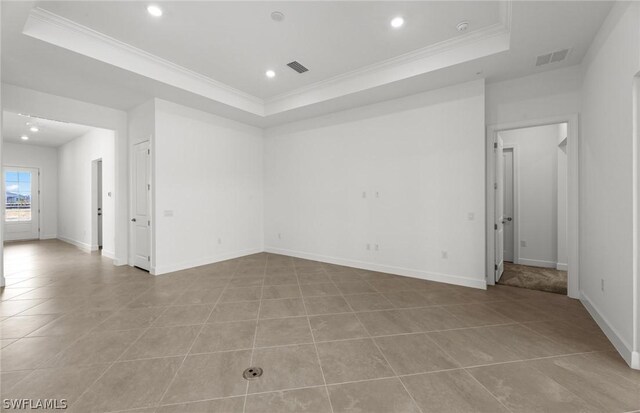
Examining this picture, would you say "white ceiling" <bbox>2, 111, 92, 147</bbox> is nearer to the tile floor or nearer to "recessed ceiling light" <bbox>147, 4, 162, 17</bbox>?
the tile floor

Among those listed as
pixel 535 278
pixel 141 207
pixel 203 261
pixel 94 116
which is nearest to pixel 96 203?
pixel 94 116

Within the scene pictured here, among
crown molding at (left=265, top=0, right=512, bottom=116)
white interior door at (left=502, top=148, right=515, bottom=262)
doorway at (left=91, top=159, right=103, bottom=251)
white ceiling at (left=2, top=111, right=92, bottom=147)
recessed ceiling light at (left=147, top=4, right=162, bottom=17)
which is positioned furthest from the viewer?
doorway at (left=91, top=159, right=103, bottom=251)

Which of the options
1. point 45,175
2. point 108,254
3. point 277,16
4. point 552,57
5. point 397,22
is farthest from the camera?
point 45,175

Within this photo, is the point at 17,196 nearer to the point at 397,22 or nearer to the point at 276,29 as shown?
the point at 276,29

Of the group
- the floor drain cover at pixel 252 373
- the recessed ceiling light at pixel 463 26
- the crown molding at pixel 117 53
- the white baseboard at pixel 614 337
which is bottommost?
the floor drain cover at pixel 252 373

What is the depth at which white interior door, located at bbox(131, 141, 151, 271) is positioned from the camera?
201 inches

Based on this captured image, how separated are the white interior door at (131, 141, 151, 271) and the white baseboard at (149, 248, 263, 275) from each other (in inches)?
14.3

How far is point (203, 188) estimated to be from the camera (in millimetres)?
5672

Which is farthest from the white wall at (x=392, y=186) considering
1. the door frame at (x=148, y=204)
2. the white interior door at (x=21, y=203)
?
the white interior door at (x=21, y=203)

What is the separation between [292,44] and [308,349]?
3.89 m

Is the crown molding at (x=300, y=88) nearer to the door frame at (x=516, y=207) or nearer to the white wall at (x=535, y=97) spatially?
the white wall at (x=535, y=97)

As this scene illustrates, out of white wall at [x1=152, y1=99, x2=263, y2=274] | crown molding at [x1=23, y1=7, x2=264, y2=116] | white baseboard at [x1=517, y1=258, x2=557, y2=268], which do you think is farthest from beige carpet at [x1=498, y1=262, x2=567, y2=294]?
crown molding at [x1=23, y1=7, x2=264, y2=116]

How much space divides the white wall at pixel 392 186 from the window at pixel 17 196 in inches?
386

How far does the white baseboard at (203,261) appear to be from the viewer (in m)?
4.91
